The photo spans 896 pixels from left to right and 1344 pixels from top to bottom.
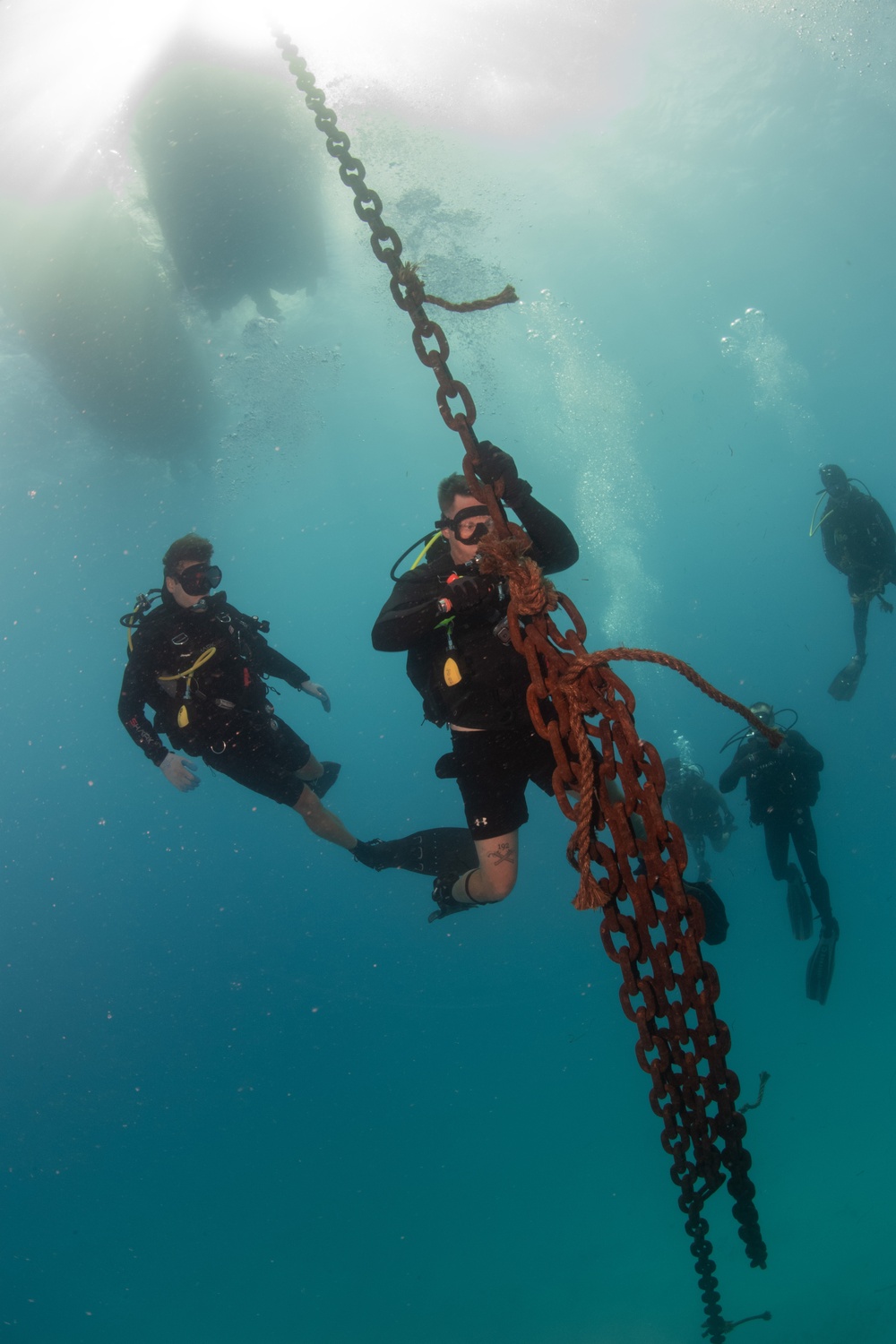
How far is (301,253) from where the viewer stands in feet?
53.1

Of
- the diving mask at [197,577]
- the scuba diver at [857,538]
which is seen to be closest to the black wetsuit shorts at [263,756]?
the diving mask at [197,577]

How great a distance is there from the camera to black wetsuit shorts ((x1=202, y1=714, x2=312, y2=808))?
480 centimetres

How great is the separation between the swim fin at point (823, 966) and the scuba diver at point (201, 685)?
5727mm

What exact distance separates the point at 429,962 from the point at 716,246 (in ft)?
134

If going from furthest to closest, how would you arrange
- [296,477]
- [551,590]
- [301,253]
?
[296,477] < [301,253] < [551,590]

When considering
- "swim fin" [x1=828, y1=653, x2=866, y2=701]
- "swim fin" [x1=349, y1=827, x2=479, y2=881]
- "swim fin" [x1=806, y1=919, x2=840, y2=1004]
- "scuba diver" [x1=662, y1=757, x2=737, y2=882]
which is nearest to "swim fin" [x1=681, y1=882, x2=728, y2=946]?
"swim fin" [x1=349, y1=827, x2=479, y2=881]

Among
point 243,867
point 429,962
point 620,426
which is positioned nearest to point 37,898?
point 243,867

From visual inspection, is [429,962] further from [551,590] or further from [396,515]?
[551,590]

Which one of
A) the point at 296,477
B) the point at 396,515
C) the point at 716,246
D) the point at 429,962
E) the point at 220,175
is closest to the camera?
the point at 220,175

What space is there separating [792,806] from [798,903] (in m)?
1.70

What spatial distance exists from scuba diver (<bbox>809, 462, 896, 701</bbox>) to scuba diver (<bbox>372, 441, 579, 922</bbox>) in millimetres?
8625

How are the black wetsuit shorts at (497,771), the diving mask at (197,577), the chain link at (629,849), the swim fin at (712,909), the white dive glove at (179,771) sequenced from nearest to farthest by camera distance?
the chain link at (629,849) < the swim fin at (712,909) < the black wetsuit shorts at (497,771) < the diving mask at (197,577) < the white dive glove at (179,771)

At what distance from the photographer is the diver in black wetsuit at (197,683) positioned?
4520 mm

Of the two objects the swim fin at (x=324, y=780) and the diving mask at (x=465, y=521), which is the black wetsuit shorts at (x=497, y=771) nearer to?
the diving mask at (x=465, y=521)
